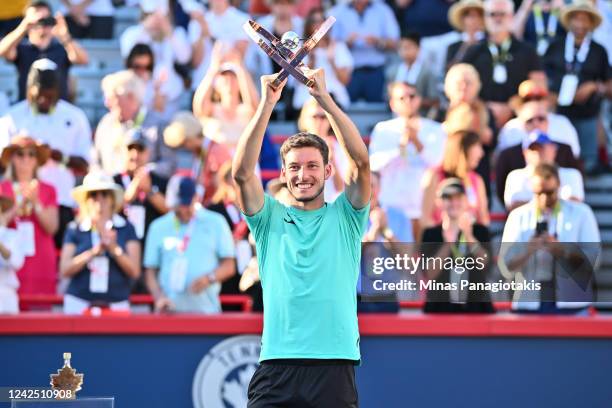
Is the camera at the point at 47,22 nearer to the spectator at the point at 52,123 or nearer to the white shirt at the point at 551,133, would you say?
the spectator at the point at 52,123

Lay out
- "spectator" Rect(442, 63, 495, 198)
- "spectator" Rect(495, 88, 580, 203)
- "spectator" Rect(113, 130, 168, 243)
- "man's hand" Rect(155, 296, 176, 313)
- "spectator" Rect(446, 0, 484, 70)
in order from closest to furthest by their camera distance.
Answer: "man's hand" Rect(155, 296, 176, 313), "spectator" Rect(113, 130, 168, 243), "spectator" Rect(495, 88, 580, 203), "spectator" Rect(442, 63, 495, 198), "spectator" Rect(446, 0, 484, 70)

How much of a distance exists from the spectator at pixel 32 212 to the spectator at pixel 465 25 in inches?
143

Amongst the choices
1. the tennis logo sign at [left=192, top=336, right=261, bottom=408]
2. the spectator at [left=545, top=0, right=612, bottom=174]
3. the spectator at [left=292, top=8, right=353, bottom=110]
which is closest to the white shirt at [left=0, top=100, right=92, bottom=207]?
the spectator at [left=292, top=8, right=353, bottom=110]

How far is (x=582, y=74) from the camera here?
10.7m

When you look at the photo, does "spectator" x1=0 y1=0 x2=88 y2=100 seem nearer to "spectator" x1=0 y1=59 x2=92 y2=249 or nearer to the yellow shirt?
"spectator" x1=0 y1=59 x2=92 y2=249

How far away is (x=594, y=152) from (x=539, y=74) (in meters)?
0.84

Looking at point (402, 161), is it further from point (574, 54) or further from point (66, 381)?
point (66, 381)

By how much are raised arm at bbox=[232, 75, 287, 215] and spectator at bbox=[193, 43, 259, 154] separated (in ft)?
14.9

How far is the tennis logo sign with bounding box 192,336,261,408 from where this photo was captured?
7602 millimetres

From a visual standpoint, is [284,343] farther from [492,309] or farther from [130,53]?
[130,53]

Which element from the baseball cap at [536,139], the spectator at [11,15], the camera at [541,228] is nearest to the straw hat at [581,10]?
the baseball cap at [536,139]

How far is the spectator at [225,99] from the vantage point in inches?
383

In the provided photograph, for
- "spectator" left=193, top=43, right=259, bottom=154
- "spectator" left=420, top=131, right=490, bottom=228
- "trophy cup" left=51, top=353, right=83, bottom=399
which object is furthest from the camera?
"spectator" left=193, top=43, right=259, bottom=154

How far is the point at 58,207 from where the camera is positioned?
9164 mm
